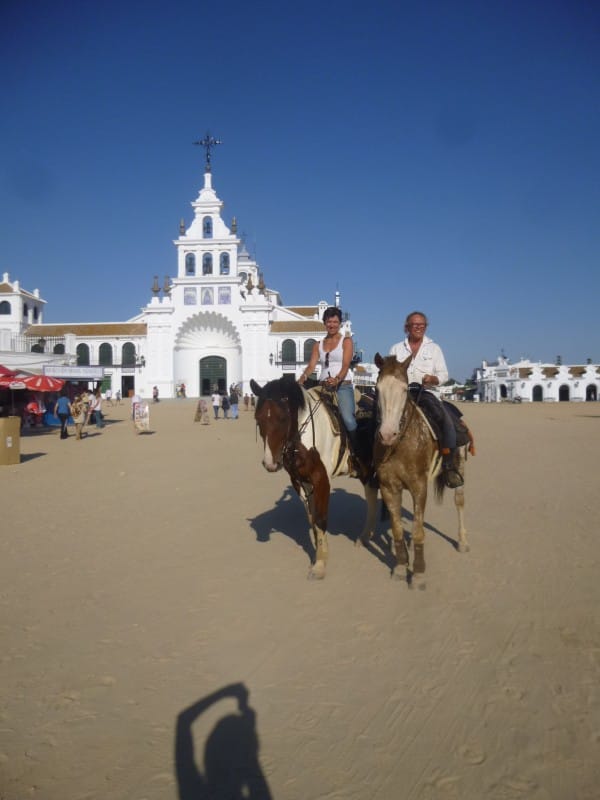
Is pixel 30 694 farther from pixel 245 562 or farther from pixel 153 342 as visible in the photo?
pixel 153 342

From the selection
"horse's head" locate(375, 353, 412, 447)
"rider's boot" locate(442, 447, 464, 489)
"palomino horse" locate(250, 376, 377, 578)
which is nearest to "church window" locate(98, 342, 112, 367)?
"palomino horse" locate(250, 376, 377, 578)

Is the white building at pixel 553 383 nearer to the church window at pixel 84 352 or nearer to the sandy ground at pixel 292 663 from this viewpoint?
the church window at pixel 84 352

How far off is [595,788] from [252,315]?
4635 centimetres

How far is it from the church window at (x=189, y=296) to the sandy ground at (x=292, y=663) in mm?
42423

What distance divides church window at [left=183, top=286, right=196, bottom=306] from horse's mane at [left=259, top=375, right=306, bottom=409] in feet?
147

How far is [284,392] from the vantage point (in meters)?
4.43

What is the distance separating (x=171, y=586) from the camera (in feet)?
14.7

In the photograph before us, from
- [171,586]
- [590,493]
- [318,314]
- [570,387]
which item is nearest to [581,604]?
[171,586]

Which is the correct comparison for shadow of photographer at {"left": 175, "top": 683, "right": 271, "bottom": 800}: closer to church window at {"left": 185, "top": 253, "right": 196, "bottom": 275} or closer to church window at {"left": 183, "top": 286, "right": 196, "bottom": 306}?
church window at {"left": 183, "top": 286, "right": 196, "bottom": 306}

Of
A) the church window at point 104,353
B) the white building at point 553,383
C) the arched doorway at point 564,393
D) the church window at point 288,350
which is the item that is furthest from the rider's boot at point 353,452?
the arched doorway at point 564,393

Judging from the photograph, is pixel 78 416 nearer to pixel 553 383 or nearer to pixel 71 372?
pixel 71 372

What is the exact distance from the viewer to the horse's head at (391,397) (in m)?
4.00

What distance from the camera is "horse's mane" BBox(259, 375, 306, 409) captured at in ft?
14.3

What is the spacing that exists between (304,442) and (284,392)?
51 centimetres
